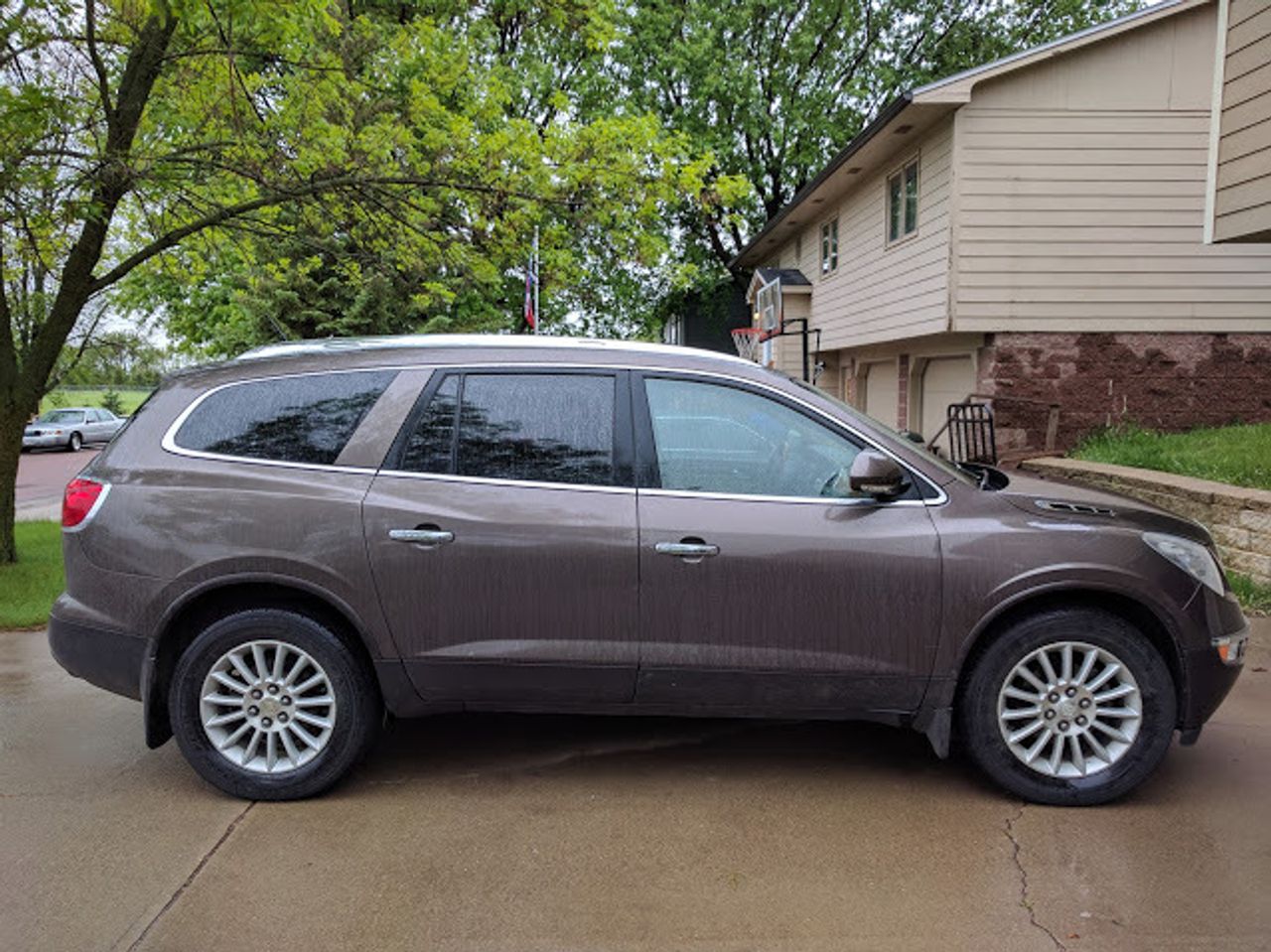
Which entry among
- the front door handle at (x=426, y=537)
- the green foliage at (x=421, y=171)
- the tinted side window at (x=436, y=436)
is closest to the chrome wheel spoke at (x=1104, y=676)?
the front door handle at (x=426, y=537)

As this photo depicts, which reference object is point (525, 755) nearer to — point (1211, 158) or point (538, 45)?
point (1211, 158)

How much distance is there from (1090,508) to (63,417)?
1372 inches

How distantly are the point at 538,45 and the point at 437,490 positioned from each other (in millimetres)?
20853

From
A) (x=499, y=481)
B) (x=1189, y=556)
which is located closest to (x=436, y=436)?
(x=499, y=481)

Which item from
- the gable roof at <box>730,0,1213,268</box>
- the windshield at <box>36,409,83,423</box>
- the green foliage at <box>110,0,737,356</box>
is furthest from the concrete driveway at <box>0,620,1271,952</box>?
the windshield at <box>36,409,83,423</box>

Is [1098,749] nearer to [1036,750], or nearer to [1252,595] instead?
[1036,750]

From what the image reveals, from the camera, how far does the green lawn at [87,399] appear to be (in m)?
38.3

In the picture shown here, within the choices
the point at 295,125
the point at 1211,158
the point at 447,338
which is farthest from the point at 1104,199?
the point at 447,338

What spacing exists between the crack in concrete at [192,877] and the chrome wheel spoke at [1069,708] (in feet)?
9.50

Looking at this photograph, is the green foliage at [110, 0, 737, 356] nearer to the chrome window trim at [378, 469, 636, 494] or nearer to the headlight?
the chrome window trim at [378, 469, 636, 494]

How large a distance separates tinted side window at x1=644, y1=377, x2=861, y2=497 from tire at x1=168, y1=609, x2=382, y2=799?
148 centimetres

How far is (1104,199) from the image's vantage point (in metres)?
11.4

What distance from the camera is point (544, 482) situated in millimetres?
3682

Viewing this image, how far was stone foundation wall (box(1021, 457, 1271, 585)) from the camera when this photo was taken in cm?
639
